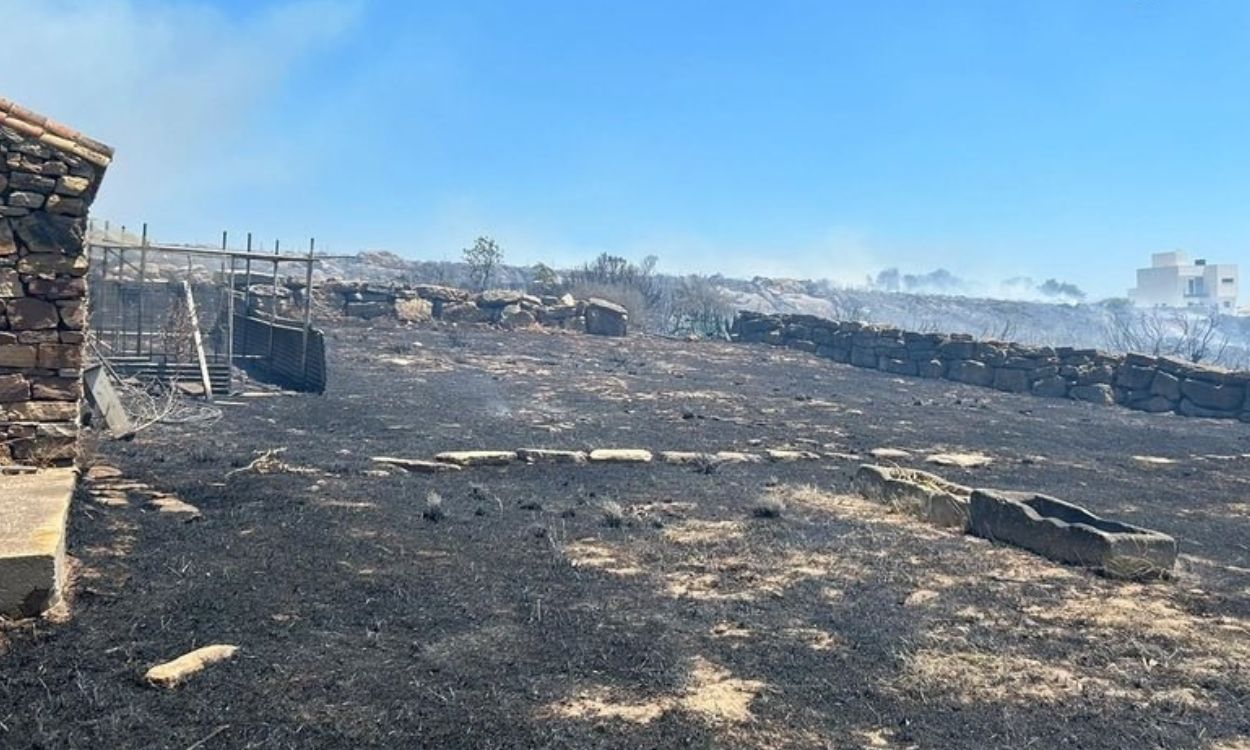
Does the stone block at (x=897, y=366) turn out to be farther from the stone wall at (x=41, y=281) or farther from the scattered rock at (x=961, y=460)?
the stone wall at (x=41, y=281)

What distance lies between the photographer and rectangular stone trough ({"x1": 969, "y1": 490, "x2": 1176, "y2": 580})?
20.7ft

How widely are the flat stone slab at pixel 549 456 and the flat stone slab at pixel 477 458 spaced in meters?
0.14

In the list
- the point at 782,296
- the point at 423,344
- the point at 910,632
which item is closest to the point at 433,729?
the point at 910,632

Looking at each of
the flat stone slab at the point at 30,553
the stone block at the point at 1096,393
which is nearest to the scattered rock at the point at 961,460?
the flat stone slab at the point at 30,553

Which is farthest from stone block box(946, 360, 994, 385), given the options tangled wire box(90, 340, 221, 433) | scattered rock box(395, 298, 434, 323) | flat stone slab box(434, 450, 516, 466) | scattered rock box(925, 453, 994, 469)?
tangled wire box(90, 340, 221, 433)

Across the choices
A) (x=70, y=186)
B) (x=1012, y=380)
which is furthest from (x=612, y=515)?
(x=1012, y=380)

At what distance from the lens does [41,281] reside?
6.72 meters

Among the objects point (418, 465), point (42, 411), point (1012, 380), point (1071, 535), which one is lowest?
point (418, 465)

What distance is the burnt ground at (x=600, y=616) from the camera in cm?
371

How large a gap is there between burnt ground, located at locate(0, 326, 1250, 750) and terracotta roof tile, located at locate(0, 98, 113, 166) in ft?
9.06

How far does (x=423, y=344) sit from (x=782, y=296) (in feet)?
160

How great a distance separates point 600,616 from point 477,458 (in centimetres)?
519

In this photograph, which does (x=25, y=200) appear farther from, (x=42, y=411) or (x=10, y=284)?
(x=42, y=411)

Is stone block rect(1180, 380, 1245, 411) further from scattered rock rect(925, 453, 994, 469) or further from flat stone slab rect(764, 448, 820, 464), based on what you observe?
flat stone slab rect(764, 448, 820, 464)
